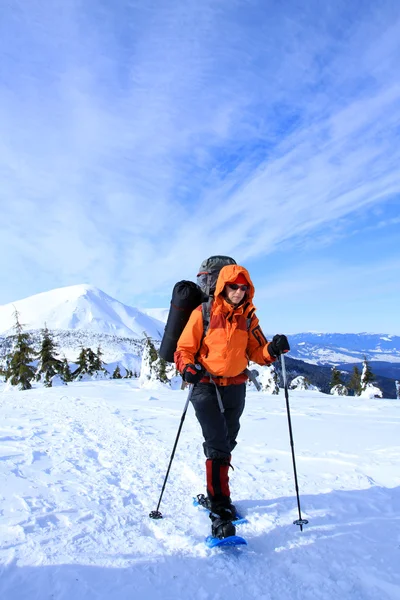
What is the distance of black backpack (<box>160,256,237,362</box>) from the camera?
13.2 feet

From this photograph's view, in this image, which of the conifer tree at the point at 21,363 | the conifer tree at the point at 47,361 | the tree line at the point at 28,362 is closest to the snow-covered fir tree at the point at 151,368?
the tree line at the point at 28,362

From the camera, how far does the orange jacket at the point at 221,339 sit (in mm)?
3662

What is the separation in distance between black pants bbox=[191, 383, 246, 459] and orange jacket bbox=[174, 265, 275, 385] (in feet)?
0.35

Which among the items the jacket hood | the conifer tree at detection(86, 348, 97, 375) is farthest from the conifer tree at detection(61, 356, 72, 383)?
the jacket hood

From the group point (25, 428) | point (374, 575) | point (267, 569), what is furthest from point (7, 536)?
point (25, 428)

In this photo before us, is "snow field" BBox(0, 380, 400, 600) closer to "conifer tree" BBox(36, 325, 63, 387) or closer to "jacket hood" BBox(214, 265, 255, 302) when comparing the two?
"jacket hood" BBox(214, 265, 255, 302)

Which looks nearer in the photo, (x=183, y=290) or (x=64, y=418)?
(x=183, y=290)

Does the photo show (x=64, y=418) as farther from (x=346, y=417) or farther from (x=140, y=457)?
(x=346, y=417)

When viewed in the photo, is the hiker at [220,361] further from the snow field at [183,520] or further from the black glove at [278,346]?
the snow field at [183,520]

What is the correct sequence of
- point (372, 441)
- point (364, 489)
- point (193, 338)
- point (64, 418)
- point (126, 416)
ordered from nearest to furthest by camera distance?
point (193, 338)
point (364, 489)
point (372, 441)
point (64, 418)
point (126, 416)

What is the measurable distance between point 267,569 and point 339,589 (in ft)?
1.68

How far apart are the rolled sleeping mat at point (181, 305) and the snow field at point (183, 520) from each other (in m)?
1.79

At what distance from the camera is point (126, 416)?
965 cm

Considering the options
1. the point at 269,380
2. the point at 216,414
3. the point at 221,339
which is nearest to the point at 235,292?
the point at 221,339
